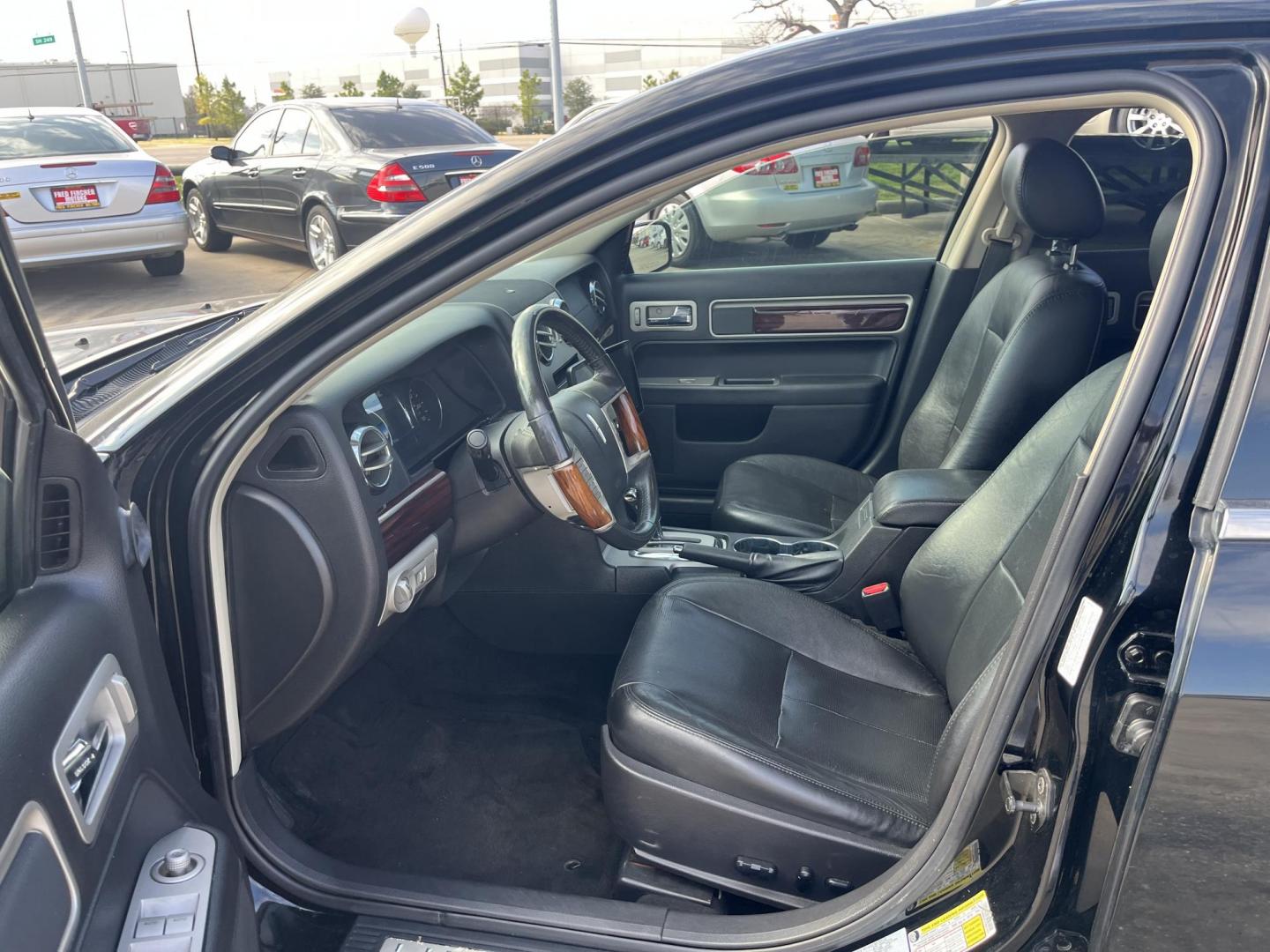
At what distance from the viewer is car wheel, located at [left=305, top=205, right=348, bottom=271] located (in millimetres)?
7520

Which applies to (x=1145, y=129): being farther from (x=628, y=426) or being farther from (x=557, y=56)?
(x=557, y=56)

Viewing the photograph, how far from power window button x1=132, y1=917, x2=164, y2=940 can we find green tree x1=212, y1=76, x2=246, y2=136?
34953 millimetres

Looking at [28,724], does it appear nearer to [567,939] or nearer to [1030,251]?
[567,939]

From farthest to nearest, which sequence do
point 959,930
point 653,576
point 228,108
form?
point 228,108, point 653,576, point 959,930

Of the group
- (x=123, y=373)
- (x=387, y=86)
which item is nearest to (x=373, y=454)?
(x=123, y=373)

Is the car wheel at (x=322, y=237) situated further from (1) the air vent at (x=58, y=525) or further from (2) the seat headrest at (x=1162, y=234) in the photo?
(1) the air vent at (x=58, y=525)

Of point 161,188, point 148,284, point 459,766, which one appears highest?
point 161,188

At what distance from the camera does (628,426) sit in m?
2.16

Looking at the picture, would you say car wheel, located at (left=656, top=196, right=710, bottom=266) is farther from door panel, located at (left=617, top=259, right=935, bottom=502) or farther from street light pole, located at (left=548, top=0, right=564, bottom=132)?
street light pole, located at (left=548, top=0, right=564, bottom=132)

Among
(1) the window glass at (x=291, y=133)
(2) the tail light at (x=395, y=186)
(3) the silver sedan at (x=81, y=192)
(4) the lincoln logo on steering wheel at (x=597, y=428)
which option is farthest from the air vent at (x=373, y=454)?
(1) the window glass at (x=291, y=133)

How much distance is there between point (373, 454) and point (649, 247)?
2057 millimetres

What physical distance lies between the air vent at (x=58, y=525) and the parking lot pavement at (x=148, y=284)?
5.55 metres

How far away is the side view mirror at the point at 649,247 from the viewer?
3.54 meters

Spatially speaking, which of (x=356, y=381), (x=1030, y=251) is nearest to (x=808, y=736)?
(x=356, y=381)
